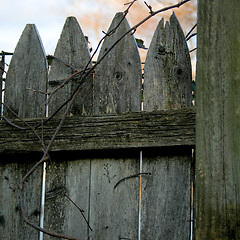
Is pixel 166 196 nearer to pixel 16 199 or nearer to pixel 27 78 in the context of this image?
pixel 16 199

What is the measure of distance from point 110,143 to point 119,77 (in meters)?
0.32

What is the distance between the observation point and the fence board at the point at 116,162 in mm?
1869

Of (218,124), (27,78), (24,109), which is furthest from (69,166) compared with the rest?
(218,124)

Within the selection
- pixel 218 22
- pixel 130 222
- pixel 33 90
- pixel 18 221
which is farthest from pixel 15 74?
pixel 218 22

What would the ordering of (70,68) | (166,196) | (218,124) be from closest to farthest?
1. (218,124)
2. (166,196)
3. (70,68)

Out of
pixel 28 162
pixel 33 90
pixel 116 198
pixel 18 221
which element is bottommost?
pixel 18 221

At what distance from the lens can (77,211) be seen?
1925 mm

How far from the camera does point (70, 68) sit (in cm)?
206

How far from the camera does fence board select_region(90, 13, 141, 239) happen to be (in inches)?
73.6

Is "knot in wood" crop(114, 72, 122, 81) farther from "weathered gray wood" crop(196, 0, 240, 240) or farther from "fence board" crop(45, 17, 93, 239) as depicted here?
"weathered gray wood" crop(196, 0, 240, 240)

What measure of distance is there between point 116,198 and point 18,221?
0.49 meters

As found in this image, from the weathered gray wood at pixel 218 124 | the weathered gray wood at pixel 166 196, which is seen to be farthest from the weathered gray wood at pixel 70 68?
the weathered gray wood at pixel 218 124

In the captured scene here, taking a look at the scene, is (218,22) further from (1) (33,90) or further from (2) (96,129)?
(1) (33,90)

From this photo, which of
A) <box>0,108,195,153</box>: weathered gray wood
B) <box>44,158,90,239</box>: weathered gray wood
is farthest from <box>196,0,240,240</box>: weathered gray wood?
<box>44,158,90,239</box>: weathered gray wood
